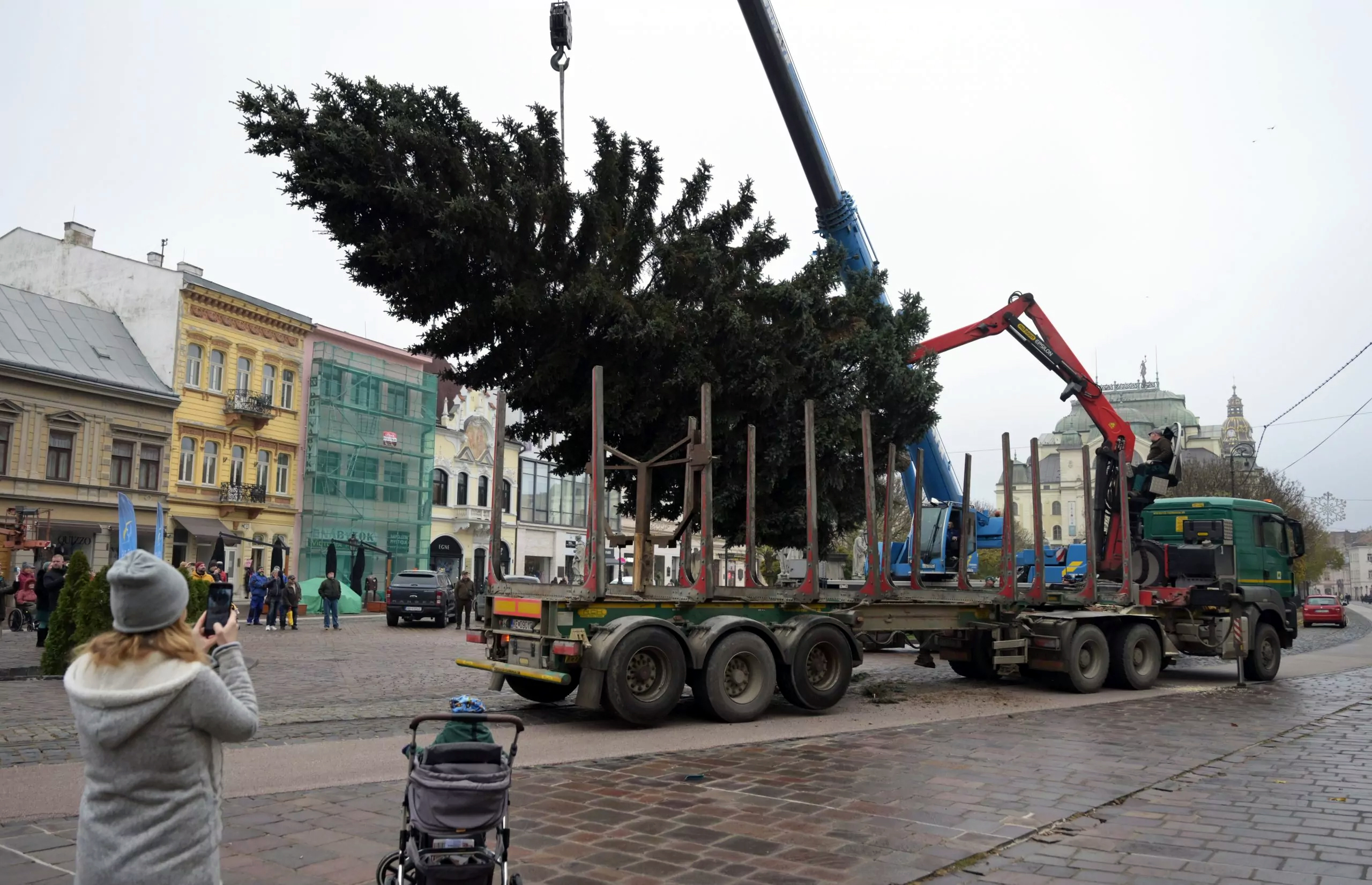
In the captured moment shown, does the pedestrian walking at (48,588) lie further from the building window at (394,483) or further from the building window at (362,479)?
the building window at (394,483)

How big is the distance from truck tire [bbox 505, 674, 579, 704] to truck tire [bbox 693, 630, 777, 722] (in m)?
1.90

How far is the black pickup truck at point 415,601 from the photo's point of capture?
3086 centimetres

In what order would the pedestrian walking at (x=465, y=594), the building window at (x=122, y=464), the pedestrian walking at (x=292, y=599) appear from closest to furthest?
1. the pedestrian walking at (x=292, y=599)
2. the pedestrian walking at (x=465, y=594)
3. the building window at (x=122, y=464)

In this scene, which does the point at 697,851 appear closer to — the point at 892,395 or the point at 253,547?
the point at 892,395

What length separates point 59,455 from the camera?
34.1 meters

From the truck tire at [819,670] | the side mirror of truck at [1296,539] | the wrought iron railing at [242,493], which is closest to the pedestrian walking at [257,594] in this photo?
the wrought iron railing at [242,493]

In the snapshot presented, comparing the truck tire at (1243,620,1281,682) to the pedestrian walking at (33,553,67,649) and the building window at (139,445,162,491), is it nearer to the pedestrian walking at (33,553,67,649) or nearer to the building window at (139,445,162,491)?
the pedestrian walking at (33,553,67,649)

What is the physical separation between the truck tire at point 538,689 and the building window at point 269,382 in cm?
3346

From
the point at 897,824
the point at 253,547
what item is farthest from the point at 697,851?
the point at 253,547

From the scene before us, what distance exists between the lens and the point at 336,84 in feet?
47.1

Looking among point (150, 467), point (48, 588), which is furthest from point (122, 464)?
point (48, 588)

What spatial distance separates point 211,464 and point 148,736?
40.8 m

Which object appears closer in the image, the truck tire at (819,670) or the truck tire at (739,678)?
the truck tire at (739,678)

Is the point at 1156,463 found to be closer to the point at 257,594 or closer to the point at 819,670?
the point at 819,670
